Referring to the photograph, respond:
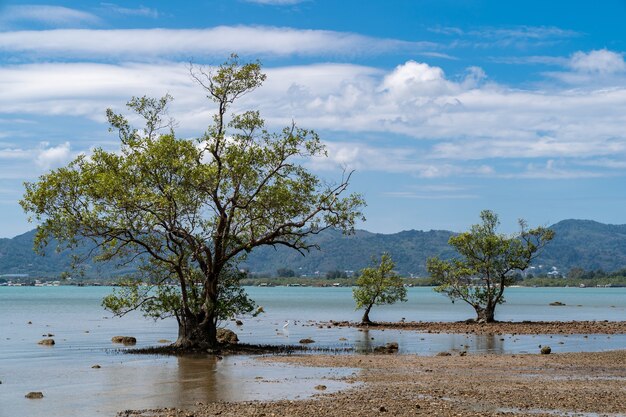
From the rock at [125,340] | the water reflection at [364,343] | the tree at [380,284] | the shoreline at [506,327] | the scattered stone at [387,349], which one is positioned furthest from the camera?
the tree at [380,284]

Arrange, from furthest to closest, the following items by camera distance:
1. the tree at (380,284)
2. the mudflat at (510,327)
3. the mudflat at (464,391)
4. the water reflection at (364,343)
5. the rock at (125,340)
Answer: the tree at (380,284)
the mudflat at (510,327)
the rock at (125,340)
the water reflection at (364,343)
the mudflat at (464,391)

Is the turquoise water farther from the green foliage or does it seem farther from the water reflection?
the green foliage

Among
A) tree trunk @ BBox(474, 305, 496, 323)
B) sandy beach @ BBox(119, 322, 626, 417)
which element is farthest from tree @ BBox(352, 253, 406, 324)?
sandy beach @ BBox(119, 322, 626, 417)

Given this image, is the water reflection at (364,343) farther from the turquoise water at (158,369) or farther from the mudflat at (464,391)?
the mudflat at (464,391)

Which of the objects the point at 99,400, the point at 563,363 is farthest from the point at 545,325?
the point at 99,400

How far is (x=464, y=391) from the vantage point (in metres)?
23.0

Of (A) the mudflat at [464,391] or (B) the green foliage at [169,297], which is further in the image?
(B) the green foliage at [169,297]

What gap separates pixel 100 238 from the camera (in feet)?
122

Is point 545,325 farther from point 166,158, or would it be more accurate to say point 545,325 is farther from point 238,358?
point 166,158

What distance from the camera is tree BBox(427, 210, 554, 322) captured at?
5938 centimetres

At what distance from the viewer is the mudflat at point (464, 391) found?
19.8 m

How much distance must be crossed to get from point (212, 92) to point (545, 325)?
1407 inches

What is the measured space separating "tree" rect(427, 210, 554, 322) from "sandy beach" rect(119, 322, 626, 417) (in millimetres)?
23665

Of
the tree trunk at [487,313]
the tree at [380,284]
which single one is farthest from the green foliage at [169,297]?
the tree trunk at [487,313]
